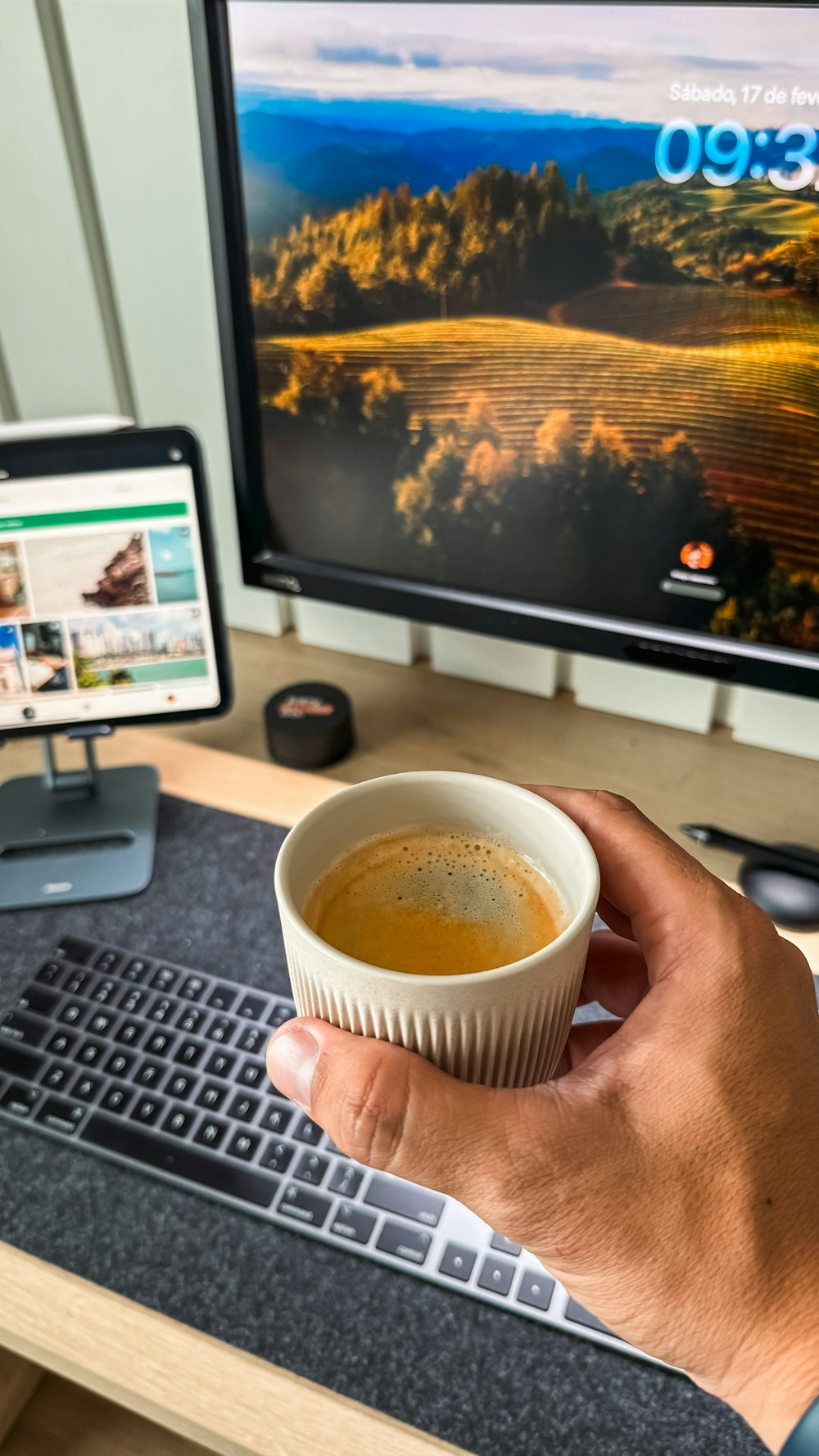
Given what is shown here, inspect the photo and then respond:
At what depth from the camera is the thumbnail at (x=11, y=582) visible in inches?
27.2

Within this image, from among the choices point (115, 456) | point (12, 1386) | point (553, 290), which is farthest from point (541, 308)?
point (12, 1386)

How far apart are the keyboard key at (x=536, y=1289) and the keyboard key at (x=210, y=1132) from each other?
0.54 ft

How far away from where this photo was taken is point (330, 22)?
58 centimetres

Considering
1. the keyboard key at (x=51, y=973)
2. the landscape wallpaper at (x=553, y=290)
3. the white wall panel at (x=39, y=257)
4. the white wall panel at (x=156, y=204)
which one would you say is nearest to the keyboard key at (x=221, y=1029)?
the keyboard key at (x=51, y=973)

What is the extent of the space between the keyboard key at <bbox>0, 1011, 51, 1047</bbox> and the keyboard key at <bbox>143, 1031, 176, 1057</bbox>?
6cm

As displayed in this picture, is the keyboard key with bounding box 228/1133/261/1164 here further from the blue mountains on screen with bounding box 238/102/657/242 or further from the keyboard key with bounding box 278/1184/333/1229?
the blue mountains on screen with bounding box 238/102/657/242

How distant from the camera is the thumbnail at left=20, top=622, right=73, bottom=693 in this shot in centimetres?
71

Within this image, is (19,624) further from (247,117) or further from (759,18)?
(759,18)

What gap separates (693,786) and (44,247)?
0.68 meters

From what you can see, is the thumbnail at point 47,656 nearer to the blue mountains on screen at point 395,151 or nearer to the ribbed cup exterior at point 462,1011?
the blue mountains on screen at point 395,151

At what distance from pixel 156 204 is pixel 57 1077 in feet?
2.10

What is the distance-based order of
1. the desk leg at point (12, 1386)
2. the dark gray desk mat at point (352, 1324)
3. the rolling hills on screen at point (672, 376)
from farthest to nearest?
the desk leg at point (12, 1386) → the rolling hills on screen at point (672, 376) → the dark gray desk mat at point (352, 1324)

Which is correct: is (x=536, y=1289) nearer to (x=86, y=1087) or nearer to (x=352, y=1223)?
(x=352, y=1223)

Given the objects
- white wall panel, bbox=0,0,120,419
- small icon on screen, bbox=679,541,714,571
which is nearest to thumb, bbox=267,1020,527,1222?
small icon on screen, bbox=679,541,714,571
